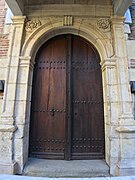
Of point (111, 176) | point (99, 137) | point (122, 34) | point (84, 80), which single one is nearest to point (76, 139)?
point (99, 137)

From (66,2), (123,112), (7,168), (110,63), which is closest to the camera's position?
(7,168)

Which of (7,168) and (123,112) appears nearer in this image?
(7,168)

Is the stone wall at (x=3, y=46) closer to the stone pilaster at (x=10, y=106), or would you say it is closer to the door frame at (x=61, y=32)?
the stone pilaster at (x=10, y=106)

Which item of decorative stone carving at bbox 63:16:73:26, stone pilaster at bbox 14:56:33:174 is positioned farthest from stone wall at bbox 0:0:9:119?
decorative stone carving at bbox 63:16:73:26

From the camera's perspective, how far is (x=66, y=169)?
2.49 meters

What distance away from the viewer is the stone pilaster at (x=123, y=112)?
2451mm

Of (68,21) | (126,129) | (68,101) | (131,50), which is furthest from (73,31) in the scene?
(126,129)

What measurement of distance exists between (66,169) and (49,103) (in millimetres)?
1278

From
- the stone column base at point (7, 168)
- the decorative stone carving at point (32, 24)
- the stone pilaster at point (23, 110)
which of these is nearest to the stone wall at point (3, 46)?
the stone pilaster at point (23, 110)

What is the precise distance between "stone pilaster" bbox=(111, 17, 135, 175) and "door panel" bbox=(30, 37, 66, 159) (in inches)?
43.1

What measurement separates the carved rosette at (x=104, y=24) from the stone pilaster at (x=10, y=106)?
1605 millimetres

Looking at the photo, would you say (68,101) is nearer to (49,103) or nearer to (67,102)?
(67,102)

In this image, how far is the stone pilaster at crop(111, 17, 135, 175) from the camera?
96.5 inches

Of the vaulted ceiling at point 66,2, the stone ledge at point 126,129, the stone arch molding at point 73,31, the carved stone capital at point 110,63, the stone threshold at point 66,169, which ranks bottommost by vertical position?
the stone threshold at point 66,169
